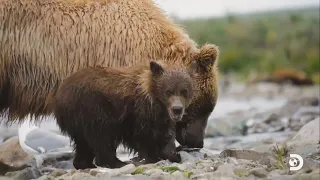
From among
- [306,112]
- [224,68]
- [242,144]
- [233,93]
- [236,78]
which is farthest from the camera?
[224,68]

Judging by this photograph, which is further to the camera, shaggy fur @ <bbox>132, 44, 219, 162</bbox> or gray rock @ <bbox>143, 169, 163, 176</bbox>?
shaggy fur @ <bbox>132, 44, 219, 162</bbox>

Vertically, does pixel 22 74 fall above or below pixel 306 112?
above

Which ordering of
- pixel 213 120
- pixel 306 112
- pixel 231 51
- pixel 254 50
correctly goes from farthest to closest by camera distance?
pixel 254 50 < pixel 231 51 < pixel 306 112 < pixel 213 120

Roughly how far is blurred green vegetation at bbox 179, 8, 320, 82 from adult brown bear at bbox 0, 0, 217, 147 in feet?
64.4

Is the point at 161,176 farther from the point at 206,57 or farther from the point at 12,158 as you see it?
the point at 12,158

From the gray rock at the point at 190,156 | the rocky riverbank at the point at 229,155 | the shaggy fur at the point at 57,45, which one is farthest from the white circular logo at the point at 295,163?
the shaggy fur at the point at 57,45

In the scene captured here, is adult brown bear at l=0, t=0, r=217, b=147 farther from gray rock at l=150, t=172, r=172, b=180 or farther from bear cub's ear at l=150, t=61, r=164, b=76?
gray rock at l=150, t=172, r=172, b=180

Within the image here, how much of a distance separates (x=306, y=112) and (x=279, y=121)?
1011 millimetres

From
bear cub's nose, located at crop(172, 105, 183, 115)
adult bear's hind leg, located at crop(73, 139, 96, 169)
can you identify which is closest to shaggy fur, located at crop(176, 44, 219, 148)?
bear cub's nose, located at crop(172, 105, 183, 115)

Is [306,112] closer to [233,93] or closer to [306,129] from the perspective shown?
[306,129]

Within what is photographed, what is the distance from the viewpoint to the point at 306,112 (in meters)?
16.0

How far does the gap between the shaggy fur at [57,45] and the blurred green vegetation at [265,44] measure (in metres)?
19.6

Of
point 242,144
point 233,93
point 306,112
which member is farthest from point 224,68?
point 242,144

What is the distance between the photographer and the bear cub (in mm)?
8172
